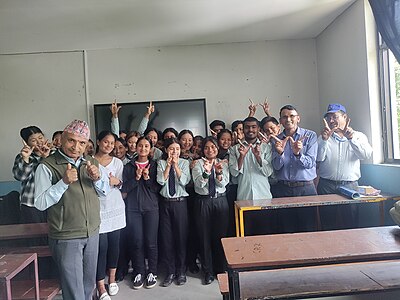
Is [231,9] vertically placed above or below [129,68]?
above

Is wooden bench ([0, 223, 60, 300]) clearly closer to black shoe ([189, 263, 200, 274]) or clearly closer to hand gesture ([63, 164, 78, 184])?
hand gesture ([63, 164, 78, 184])

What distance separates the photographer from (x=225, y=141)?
3.37 m

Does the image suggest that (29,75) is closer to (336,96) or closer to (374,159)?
(336,96)

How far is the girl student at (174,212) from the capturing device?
3.09m

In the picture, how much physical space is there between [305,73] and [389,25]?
217 cm

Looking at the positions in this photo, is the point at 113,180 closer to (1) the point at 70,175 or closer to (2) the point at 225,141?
(1) the point at 70,175

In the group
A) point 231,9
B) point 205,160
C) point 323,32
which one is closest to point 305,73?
point 323,32

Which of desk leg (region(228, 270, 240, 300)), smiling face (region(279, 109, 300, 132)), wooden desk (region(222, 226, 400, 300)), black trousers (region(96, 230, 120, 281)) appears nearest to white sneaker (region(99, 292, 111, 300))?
black trousers (region(96, 230, 120, 281))

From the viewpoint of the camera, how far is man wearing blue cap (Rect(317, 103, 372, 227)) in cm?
314

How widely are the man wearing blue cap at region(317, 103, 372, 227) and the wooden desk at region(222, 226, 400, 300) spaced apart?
1.33 m

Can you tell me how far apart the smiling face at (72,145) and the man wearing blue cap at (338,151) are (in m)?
2.23

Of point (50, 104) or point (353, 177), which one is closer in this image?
point (353, 177)

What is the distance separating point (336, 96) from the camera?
4.25 meters

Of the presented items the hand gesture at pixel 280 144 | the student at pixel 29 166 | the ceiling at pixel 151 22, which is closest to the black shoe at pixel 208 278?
the hand gesture at pixel 280 144
